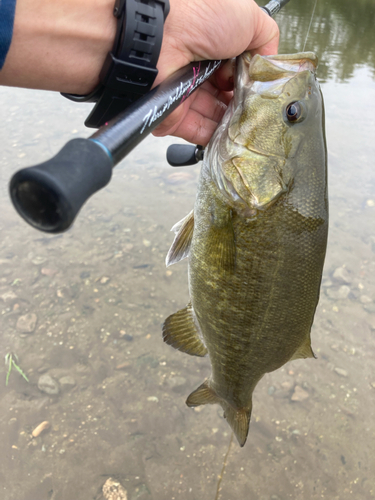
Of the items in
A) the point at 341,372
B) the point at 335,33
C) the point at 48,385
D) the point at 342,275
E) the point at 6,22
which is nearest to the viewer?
the point at 6,22

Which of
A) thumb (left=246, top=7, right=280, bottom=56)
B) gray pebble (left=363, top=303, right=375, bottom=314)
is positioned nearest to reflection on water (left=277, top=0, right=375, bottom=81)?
gray pebble (left=363, top=303, right=375, bottom=314)

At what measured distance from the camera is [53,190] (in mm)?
733

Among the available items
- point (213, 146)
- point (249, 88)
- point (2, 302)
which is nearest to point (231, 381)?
point (213, 146)

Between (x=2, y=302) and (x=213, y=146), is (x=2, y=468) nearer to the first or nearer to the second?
(x=2, y=302)

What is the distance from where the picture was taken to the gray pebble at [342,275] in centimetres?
423

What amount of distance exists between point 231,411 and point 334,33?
41.1ft

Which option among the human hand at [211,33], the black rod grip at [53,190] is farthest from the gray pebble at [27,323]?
the black rod grip at [53,190]

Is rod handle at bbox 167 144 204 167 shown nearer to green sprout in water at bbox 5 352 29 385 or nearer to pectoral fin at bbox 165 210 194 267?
pectoral fin at bbox 165 210 194 267

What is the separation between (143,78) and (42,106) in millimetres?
6036

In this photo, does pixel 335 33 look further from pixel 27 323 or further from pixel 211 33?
pixel 27 323

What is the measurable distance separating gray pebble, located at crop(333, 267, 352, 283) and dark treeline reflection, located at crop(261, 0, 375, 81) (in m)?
5.70

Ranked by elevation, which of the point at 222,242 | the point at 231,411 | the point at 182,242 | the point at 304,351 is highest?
the point at 222,242

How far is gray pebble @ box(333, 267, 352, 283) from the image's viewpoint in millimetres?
4230

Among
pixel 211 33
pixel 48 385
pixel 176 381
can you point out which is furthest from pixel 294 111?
pixel 48 385
